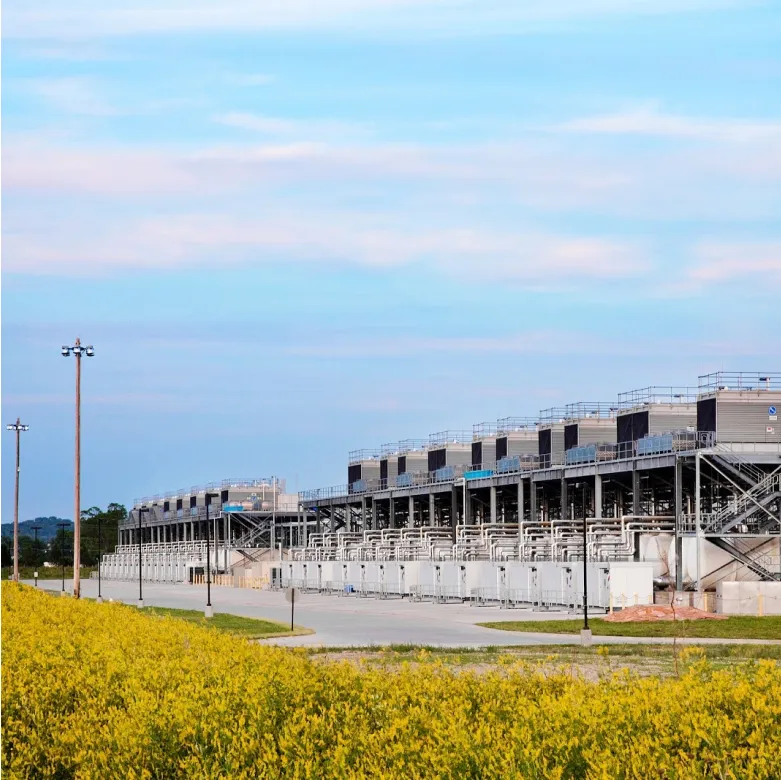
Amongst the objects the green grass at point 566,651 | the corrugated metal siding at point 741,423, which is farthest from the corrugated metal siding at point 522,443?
the green grass at point 566,651

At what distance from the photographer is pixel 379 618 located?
6706 centimetres

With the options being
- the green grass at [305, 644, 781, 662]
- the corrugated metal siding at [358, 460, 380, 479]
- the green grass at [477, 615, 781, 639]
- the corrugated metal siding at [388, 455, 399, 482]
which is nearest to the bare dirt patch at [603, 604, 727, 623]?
the green grass at [477, 615, 781, 639]

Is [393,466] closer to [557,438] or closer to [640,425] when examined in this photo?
[557,438]

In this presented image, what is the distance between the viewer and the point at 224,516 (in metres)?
155

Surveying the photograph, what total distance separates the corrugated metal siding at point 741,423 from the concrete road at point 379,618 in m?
15.8

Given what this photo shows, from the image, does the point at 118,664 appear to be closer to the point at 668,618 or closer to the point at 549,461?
the point at 668,618

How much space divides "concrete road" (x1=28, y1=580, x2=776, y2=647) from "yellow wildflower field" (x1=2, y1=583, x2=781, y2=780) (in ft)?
110

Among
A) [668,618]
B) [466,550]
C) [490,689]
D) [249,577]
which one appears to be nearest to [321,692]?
[490,689]

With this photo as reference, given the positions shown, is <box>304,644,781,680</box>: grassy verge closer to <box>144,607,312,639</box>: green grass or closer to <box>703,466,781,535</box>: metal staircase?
<box>144,607,312,639</box>: green grass

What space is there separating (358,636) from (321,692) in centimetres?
Answer: 4112

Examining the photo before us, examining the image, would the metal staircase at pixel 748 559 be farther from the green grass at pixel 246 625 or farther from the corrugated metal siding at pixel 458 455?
the corrugated metal siding at pixel 458 455

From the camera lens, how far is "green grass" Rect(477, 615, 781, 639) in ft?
171

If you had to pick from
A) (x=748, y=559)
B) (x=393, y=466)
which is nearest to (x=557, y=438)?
(x=748, y=559)

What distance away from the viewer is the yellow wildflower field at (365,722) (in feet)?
30.1
